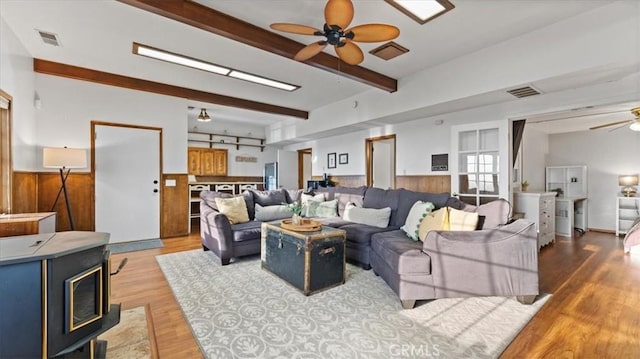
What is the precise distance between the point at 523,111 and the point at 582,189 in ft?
13.5

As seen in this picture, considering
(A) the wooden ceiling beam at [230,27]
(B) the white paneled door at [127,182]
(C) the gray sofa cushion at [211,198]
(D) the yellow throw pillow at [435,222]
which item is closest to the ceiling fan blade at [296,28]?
(A) the wooden ceiling beam at [230,27]

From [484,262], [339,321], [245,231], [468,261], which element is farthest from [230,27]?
[484,262]

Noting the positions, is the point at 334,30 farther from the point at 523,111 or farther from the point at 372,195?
the point at 523,111

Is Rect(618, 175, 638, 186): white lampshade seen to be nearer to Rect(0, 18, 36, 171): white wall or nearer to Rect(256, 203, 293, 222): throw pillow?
Rect(256, 203, 293, 222): throw pillow

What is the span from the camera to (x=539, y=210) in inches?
179

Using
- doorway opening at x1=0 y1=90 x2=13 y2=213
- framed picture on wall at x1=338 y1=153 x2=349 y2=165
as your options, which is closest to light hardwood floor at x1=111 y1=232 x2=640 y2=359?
doorway opening at x1=0 y1=90 x2=13 y2=213

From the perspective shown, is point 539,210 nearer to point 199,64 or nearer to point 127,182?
point 199,64

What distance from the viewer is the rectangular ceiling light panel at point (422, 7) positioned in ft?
8.60

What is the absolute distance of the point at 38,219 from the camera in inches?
98.0

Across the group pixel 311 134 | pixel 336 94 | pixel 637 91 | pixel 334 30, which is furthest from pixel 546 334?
pixel 311 134

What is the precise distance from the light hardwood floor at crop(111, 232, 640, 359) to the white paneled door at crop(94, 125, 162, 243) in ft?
3.21

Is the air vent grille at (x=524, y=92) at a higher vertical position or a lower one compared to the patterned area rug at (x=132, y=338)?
higher

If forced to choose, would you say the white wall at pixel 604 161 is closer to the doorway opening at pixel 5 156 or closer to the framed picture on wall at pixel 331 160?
the framed picture on wall at pixel 331 160

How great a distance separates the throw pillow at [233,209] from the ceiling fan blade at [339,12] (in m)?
2.81
